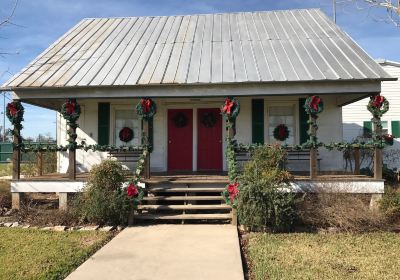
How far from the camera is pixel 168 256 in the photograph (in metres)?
6.25

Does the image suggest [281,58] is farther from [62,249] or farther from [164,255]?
[62,249]

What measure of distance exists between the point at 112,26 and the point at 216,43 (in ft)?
15.3

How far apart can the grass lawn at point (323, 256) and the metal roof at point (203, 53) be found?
4.11m

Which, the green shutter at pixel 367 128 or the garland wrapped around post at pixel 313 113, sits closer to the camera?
the garland wrapped around post at pixel 313 113

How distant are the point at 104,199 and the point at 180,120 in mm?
4779

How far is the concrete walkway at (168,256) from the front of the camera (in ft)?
17.8

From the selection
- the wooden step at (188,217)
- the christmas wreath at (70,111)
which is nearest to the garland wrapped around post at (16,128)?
the christmas wreath at (70,111)

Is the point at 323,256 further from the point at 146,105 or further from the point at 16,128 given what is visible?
the point at 16,128

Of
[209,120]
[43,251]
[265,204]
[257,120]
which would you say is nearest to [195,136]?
[209,120]

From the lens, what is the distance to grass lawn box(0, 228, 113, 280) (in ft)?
18.2

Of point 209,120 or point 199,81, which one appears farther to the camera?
point 209,120

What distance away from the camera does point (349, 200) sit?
840cm

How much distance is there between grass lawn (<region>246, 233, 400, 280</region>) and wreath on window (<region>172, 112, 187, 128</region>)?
551cm

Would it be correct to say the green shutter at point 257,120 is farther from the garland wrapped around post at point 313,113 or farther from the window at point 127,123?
the window at point 127,123
